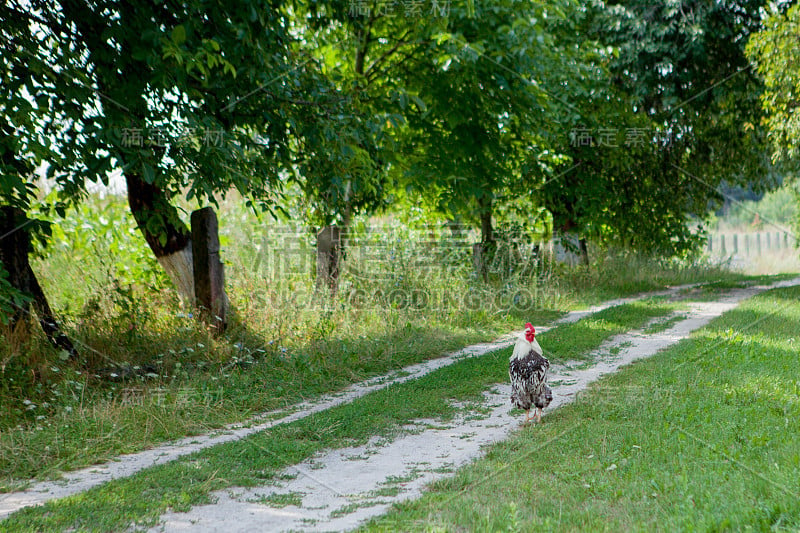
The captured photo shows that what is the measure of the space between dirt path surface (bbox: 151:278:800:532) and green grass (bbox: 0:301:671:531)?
0.51 ft

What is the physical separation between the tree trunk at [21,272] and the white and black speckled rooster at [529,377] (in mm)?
4951

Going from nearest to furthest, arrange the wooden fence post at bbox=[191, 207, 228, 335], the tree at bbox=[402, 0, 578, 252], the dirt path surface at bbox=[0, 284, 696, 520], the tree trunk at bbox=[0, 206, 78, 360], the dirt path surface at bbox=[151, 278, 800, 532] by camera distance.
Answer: the dirt path surface at bbox=[151, 278, 800, 532], the dirt path surface at bbox=[0, 284, 696, 520], the tree trunk at bbox=[0, 206, 78, 360], the wooden fence post at bbox=[191, 207, 228, 335], the tree at bbox=[402, 0, 578, 252]

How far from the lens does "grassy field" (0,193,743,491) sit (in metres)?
6.25

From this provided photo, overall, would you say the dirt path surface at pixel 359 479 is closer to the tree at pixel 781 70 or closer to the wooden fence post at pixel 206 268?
the wooden fence post at pixel 206 268

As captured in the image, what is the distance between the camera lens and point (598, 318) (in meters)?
12.4

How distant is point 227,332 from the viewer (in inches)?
362

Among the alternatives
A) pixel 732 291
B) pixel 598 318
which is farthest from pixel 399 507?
pixel 732 291

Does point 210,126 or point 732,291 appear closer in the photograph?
point 210,126

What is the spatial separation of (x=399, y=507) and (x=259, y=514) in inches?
34.5

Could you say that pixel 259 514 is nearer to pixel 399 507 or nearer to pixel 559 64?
pixel 399 507

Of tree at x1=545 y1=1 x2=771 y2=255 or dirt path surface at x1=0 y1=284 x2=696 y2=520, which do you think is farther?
tree at x1=545 y1=1 x2=771 y2=255

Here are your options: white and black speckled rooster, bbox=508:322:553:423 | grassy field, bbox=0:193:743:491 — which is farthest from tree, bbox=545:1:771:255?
white and black speckled rooster, bbox=508:322:553:423

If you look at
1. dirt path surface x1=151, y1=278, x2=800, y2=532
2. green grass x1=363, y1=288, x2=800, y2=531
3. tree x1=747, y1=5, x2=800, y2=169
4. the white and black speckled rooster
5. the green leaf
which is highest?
tree x1=747, y1=5, x2=800, y2=169

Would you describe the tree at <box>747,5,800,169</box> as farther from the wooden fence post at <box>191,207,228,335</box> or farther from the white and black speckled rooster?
the wooden fence post at <box>191,207,228,335</box>
